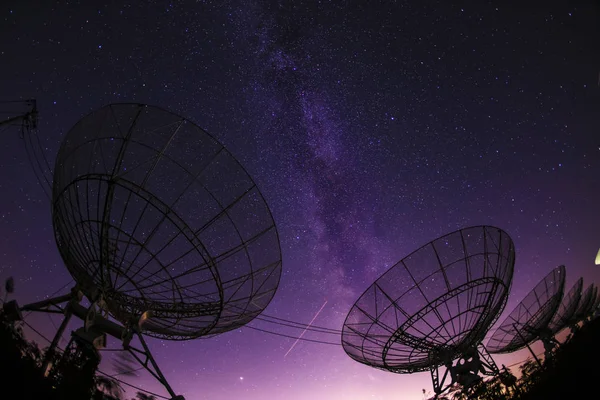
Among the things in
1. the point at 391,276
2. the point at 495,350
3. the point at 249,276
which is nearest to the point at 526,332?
the point at 495,350

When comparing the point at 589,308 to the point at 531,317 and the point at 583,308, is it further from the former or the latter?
the point at 531,317

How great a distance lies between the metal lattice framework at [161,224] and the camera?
9.69 meters

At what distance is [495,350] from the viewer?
2167cm

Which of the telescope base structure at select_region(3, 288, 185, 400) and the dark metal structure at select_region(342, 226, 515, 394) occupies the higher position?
the dark metal structure at select_region(342, 226, 515, 394)

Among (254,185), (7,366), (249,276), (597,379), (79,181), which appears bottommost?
(597,379)

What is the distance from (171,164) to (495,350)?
2260cm

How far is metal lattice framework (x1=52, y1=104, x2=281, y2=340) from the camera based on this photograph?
9.69 meters

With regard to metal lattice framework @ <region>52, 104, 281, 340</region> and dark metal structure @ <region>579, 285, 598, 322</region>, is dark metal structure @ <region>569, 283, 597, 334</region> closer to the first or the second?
dark metal structure @ <region>579, 285, 598, 322</region>

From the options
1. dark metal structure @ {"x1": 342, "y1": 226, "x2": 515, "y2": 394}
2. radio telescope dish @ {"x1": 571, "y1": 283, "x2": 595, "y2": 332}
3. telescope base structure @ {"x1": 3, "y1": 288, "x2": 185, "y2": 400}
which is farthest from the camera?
radio telescope dish @ {"x1": 571, "y1": 283, "x2": 595, "y2": 332}

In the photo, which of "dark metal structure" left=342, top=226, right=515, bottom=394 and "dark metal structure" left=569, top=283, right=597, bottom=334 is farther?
"dark metal structure" left=569, top=283, right=597, bottom=334

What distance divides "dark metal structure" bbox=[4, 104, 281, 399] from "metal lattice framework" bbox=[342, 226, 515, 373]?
524 centimetres

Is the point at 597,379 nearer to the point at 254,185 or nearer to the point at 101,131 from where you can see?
the point at 254,185

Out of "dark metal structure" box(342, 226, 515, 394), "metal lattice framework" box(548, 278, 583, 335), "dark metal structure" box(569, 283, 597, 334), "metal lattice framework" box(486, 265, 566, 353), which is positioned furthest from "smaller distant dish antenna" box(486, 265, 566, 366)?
"dark metal structure" box(342, 226, 515, 394)

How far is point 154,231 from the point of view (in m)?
10.4
